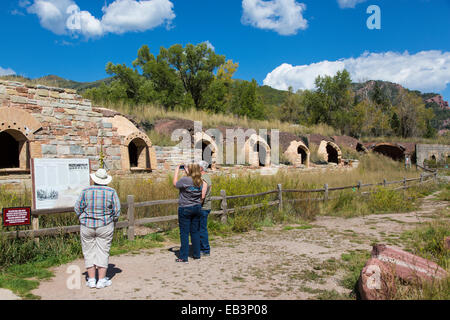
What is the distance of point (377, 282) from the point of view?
3742mm

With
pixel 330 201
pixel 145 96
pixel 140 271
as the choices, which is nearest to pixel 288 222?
pixel 330 201

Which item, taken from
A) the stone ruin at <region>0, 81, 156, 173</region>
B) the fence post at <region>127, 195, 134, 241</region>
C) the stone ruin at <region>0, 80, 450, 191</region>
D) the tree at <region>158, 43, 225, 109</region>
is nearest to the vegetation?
the tree at <region>158, 43, 225, 109</region>

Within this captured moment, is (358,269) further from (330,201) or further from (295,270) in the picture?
(330,201)

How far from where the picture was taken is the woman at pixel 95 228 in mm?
4461

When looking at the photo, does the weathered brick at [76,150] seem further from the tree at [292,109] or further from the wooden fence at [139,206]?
the tree at [292,109]

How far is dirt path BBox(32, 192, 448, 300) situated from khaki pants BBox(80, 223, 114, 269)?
1.14 ft

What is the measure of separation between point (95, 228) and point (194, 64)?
31.2m

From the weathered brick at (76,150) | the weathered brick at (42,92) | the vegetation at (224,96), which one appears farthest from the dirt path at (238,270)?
the vegetation at (224,96)

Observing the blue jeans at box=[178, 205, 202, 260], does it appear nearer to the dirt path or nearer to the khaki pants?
the dirt path

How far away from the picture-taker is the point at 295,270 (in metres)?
5.40

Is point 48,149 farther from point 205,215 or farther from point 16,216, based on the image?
point 205,215

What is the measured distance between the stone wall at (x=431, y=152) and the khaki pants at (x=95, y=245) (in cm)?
3009

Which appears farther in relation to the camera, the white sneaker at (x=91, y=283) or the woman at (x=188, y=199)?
the woman at (x=188, y=199)

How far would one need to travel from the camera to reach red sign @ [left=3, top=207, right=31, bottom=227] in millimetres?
5285
